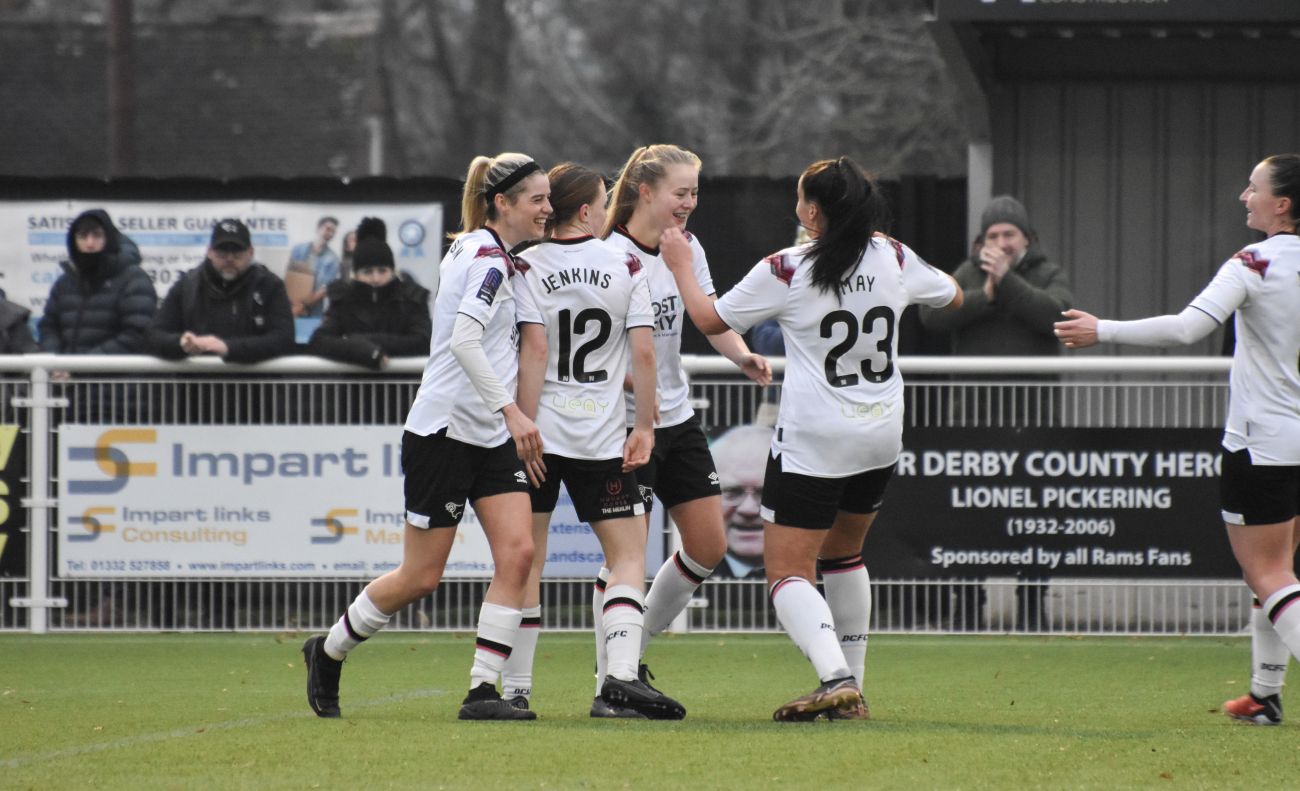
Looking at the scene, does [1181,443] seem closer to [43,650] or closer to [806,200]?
[806,200]

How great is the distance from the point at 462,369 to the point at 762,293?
41.2 inches

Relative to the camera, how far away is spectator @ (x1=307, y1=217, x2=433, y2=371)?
10586mm

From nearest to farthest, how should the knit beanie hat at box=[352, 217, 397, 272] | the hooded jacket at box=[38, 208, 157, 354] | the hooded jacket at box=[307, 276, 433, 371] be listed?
the hooded jacket at box=[307, 276, 433, 371], the knit beanie hat at box=[352, 217, 397, 272], the hooded jacket at box=[38, 208, 157, 354]

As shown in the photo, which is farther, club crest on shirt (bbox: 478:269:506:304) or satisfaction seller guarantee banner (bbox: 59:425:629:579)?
satisfaction seller guarantee banner (bbox: 59:425:629:579)

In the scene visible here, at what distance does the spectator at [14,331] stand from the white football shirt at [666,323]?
557 cm

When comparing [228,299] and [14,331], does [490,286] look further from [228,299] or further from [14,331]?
[14,331]

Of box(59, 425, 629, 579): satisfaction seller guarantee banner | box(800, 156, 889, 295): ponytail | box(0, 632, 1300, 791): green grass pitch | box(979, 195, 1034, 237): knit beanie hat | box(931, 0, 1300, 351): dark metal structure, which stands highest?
box(931, 0, 1300, 351): dark metal structure

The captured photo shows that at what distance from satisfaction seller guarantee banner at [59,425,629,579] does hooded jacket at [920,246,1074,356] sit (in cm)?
292

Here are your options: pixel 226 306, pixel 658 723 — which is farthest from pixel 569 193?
pixel 226 306

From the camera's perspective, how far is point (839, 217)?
680 centimetres

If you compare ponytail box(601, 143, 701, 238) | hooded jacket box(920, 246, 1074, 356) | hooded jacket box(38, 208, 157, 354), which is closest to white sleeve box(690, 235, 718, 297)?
ponytail box(601, 143, 701, 238)

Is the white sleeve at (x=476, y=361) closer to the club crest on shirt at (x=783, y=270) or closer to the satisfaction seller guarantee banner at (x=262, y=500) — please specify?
the club crest on shirt at (x=783, y=270)

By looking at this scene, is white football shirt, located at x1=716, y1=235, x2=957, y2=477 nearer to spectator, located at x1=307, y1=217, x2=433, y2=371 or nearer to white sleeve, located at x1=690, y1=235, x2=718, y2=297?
white sleeve, located at x1=690, y1=235, x2=718, y2=297

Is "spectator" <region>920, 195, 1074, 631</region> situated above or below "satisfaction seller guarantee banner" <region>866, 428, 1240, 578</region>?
above
